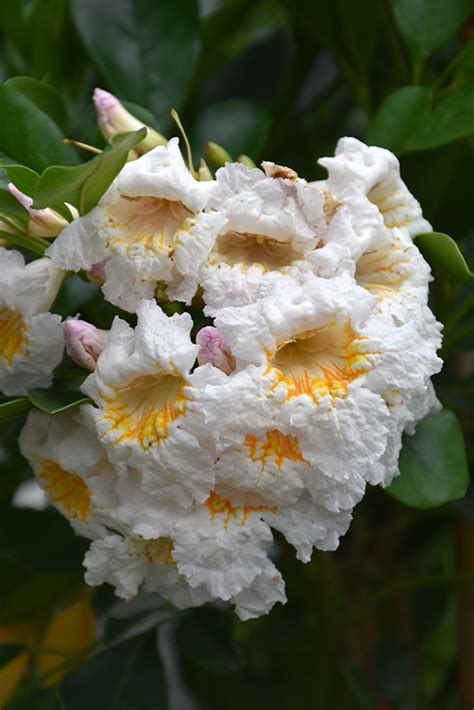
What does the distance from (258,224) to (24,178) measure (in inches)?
5.6

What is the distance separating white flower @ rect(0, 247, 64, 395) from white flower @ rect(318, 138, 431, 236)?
0.63ft

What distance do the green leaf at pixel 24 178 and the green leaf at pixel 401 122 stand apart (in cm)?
31

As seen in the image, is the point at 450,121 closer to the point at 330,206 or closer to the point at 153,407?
the point at 330,206

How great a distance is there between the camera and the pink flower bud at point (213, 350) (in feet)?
1.91

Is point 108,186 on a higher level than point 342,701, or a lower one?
higher

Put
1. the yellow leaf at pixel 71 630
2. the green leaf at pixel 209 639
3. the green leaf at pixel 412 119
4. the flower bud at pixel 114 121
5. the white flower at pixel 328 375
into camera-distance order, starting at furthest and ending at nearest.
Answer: the yellow leaf at pixel 71 630 → the green leaf at pixel 209 639 → the green leaf at pixel 412 119 → the flower bud at pixel 114 121 → the white flower at pixel 328 375

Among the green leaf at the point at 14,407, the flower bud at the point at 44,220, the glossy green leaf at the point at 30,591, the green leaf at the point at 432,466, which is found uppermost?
the flower bud at the point at 44,220

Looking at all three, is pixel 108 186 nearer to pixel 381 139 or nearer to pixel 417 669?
pixel 381 139

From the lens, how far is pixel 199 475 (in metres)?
0.57

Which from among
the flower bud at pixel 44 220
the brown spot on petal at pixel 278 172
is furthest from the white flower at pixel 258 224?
the flower bud at pixel 44 220

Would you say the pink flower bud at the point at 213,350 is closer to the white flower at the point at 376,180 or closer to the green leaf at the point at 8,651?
the white flower at the point at 376,180

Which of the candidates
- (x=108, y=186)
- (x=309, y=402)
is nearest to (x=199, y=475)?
(x=309, y=402)

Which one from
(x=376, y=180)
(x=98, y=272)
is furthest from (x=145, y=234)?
(x=376, y=180)

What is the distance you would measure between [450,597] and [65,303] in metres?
0.74
